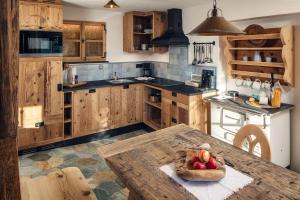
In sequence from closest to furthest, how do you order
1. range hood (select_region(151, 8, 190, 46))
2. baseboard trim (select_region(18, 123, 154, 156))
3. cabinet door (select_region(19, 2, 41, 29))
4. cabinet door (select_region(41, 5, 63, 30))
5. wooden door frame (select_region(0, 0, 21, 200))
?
wooden door frame (select_region(0, 0, 21, 200)) < cabinet door (select_region(19, 2, 41, 29)) < cabinet door (select_region(41, 5, 63, 30)) < baseboard trim (select_region(18, 123, 154, 156)) < range hood (select_region(151, 8, 190, 46))

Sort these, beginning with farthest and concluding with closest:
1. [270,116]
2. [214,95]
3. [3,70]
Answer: [214,95], [270,116], [3,70]

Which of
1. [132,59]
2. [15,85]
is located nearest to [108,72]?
[132,59]

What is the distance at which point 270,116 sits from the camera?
2740 mm

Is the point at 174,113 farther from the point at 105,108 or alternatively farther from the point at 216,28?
the point at 216,28

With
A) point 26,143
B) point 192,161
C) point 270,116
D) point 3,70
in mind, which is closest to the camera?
point 3,70

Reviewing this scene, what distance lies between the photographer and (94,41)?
14.8 feet

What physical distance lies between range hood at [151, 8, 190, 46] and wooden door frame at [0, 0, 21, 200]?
142 inches

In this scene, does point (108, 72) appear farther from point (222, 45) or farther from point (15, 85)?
point (15, 85)

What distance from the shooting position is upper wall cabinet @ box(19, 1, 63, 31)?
3.27 metres

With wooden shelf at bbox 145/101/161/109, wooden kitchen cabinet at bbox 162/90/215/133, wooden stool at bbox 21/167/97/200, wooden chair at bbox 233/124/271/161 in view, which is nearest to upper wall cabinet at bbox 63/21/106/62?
wooden shelf at bbox 145/101/161/109

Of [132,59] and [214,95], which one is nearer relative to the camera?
[214,95]

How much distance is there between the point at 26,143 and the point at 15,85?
10.5ft

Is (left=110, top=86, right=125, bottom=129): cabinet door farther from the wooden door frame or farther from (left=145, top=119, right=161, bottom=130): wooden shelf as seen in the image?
the wooden door frame

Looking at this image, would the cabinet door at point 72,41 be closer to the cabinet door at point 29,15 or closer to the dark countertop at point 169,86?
the dark countertop at point 169,86
